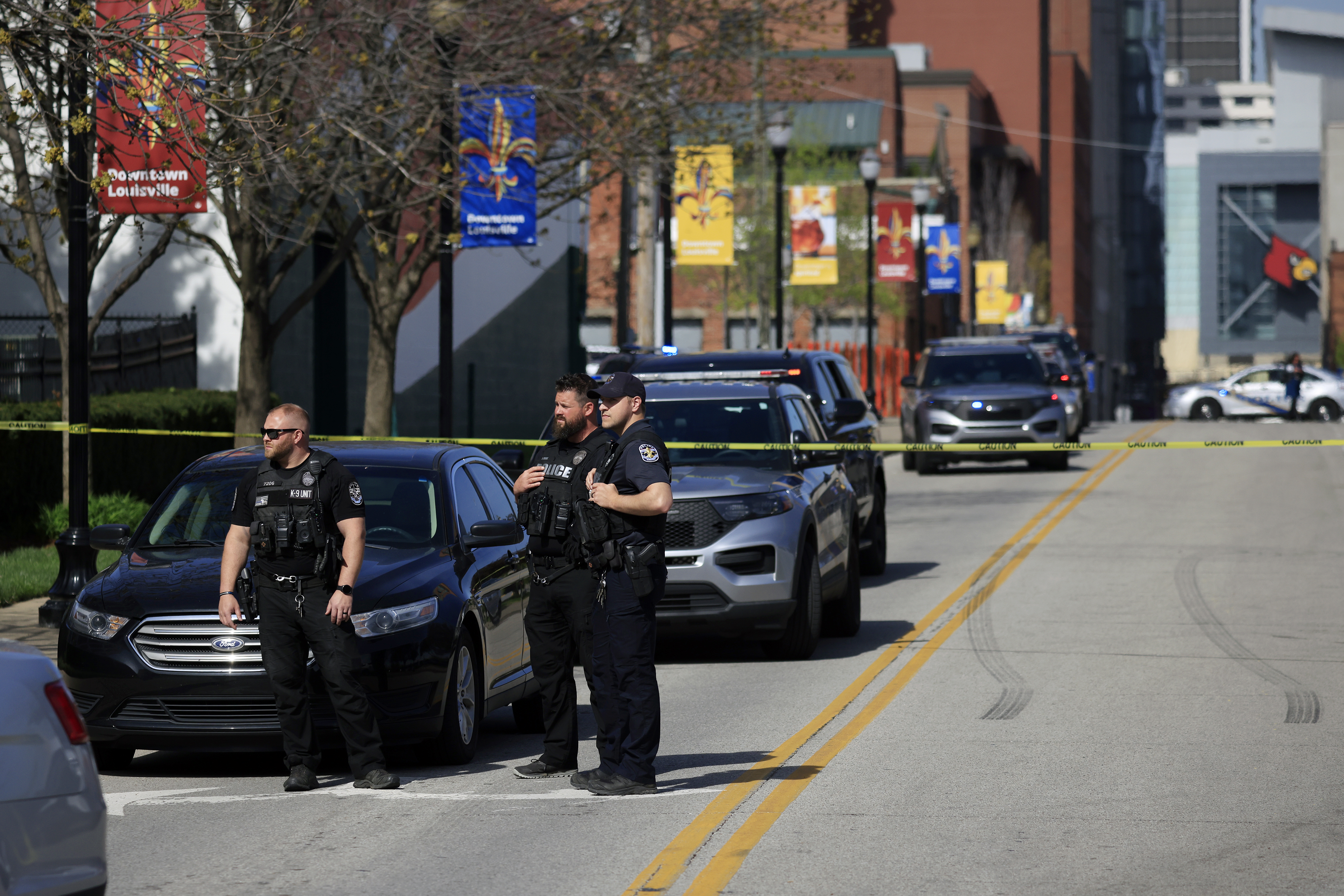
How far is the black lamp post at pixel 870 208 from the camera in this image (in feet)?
131

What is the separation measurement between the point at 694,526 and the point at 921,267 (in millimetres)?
50327

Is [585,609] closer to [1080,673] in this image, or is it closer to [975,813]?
[975,813]

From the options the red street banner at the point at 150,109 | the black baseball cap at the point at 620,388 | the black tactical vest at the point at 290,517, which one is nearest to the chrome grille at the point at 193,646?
the black tactical vest at the point at 290,517

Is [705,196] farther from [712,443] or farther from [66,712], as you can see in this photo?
[66,712]

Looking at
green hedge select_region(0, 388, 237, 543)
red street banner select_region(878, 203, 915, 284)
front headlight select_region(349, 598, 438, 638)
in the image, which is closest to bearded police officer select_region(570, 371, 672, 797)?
front headlight select_region(349, 598, 438, 638)

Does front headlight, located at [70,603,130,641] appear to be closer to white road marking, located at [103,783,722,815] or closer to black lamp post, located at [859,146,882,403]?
white road marking, located at [103,783,722,815]

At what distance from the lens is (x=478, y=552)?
936 cm

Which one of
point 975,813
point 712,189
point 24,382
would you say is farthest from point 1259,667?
point 712,189

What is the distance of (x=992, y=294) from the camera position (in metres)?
70.9

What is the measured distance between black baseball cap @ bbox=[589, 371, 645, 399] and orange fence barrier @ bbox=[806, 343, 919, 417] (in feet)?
166

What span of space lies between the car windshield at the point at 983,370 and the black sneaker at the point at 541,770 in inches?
858

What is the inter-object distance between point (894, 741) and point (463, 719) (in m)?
2.27

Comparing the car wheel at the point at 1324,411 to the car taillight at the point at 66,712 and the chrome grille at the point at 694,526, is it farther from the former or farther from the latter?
the car taillight at the point at 66,712

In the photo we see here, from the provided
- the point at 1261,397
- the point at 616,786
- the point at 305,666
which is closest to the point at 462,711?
the point at 305,666
